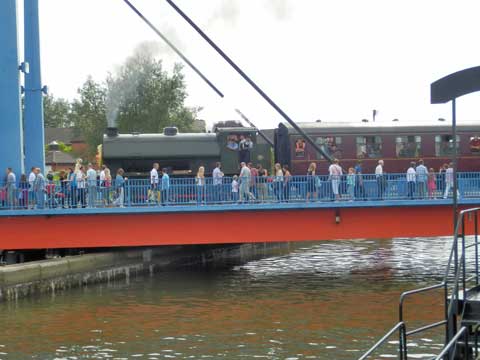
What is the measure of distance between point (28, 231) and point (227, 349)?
1157cm

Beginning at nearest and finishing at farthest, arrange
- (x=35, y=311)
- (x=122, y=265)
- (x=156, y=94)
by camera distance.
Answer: (x=35, y=311) → (x=122, y=265) → (x=156, y=94)

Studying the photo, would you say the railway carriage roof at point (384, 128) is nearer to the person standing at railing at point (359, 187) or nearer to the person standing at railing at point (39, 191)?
the person standing at railing at point (359, 187)

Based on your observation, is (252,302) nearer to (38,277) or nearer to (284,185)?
(284,185)

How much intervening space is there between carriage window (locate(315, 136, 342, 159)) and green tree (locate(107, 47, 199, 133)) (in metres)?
44.8

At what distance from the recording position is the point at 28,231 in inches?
1124

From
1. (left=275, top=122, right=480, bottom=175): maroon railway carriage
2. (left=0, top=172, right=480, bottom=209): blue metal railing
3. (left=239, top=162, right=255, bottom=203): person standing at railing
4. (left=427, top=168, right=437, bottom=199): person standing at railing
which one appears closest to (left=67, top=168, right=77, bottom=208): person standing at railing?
(left=0, top=172, right=480, bottom=209): blue metal railing

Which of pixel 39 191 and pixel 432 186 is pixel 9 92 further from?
pixel 432 186

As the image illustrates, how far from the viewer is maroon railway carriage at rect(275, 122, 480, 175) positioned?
35406 millimetres

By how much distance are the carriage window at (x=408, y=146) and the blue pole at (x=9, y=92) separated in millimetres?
14843

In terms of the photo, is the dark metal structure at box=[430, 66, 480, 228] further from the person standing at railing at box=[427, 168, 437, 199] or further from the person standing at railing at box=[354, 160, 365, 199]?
the person standing at railing at box=[427, 168, 437, 199]

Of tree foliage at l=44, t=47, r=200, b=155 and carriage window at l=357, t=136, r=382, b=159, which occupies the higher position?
tree foliage at l=44, t=47, r=200, b=155

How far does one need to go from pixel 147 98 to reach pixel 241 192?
180 feet

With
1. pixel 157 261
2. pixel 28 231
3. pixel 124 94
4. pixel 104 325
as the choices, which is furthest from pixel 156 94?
pixel 104 325

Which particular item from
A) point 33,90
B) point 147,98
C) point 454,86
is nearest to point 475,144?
point 33,90
